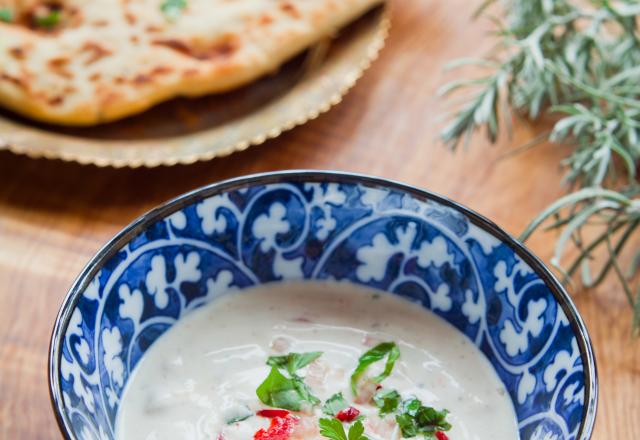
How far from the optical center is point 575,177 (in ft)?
4.28

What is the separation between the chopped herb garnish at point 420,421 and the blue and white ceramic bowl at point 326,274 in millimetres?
90

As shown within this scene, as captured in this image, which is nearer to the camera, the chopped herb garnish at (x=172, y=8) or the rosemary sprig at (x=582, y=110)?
the rosemary sprig at (x=582, y=110)

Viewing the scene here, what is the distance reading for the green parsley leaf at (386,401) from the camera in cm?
94

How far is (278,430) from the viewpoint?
0.90m

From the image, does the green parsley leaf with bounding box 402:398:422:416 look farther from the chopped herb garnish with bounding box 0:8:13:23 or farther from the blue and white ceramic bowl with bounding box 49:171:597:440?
the chopped herb garnish with bounding box 0:8:13:23

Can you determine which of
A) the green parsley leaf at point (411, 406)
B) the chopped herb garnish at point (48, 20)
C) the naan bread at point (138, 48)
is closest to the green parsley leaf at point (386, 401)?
the green parsley leaf at point (411, 406)

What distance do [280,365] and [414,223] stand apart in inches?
9.2

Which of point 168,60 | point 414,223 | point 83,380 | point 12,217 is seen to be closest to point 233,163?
point 168,60

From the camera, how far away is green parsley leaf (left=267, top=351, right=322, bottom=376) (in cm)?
98

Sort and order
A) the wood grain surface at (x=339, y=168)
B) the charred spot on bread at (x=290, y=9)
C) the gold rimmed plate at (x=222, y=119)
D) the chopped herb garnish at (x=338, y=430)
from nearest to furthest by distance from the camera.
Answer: the chopped herb garnish at (x=338, y=430) → the wood grain surface at (x=339, y=168) → the gold rimmed plate at (x=222, y=119) → the charred spot on bread at (x=290, y=9)

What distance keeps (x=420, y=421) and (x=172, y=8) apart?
3.09 feet

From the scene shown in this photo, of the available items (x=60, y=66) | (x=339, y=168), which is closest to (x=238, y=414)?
(x=339, y=168)

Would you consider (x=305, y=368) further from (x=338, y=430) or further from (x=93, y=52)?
(x=93, y=52)

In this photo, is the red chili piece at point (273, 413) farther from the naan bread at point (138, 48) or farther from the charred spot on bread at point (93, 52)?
the charred spot on bread at point (93, 52)
